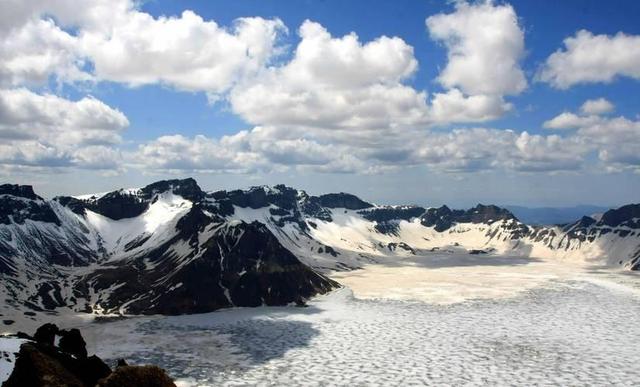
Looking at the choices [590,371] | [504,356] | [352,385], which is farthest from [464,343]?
[352,385]

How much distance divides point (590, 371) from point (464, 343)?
101 ft

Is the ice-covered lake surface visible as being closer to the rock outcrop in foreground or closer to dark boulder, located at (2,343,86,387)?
the rock outcrop in foreground

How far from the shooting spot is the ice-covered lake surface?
102413 mm

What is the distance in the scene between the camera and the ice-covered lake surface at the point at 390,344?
4032 inches

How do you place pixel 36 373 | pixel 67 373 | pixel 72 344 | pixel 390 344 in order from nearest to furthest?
pixel 36 373, pixel 67 373, pixel 72 344, pixel 390 344

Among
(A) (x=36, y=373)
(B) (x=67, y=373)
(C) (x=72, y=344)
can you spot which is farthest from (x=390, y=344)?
(A) (x=36, y=373)

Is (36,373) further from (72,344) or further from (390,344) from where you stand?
(390,344)

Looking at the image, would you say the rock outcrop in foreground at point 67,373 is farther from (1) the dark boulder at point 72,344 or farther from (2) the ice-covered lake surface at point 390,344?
(2) the ice-covered lake surface at point 390,344

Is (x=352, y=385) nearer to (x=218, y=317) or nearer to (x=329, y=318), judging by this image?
(x=329, y=318)

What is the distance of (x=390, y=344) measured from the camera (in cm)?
12875

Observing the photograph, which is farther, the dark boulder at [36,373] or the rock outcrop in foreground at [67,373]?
the dark boulder at [36,373]

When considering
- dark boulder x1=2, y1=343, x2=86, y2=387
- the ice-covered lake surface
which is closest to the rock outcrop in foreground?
dark boulder x1=2, y1=343, x2=86, y2=387

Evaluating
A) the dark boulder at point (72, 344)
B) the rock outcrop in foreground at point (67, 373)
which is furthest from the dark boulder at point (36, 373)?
the dark boulder at point (72, 344)

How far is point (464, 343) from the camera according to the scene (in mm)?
129250
